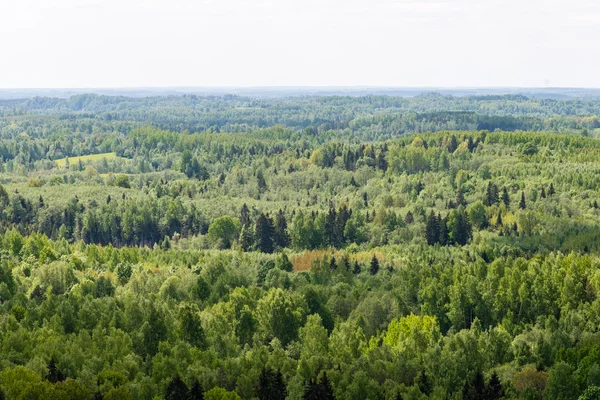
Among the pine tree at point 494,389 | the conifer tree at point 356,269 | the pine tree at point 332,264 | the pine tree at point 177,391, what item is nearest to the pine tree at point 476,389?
the pine tree at point 494,389

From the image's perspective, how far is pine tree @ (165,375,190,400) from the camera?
7931 cm

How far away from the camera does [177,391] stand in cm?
7950

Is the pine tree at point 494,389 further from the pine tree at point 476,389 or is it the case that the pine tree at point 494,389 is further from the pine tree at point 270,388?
the pine tree at point 270,388

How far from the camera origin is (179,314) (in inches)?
4240

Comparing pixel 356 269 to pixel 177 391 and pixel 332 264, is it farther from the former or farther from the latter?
pixel 177 391

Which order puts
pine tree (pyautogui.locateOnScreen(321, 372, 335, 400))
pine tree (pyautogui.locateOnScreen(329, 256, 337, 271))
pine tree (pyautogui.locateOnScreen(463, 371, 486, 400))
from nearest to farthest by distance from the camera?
pine tree (pyautogui.locateOnScreen(321, 372, 335, 400)) → pine tree (pyautogui.locateOnScreen(463, 371, 486, 400)) → pine tree (pyautogui.locateOnScreen(329, 256, 337, 271))

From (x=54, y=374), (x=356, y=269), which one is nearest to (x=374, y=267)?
(x=356, y=269)

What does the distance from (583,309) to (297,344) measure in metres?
42.7

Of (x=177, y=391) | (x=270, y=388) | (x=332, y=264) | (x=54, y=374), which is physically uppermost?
(x=177, y=391)

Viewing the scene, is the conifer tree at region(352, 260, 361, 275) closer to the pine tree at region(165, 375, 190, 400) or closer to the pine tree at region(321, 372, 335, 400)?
the pine tree at region(321, 372, 335, 400)

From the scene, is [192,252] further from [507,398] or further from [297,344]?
[507,398]

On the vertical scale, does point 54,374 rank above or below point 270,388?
above

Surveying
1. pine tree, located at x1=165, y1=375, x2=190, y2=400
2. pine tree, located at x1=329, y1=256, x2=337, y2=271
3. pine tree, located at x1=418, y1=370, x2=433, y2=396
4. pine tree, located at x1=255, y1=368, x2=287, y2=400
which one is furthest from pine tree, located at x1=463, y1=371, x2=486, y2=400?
pine tree, located at x1=329, y1=256, x2=337, y2=271

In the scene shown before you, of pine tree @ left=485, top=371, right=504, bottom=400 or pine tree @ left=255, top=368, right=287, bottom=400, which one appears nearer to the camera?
pine tree @ left=485, top=371, right=504, bottom=400
